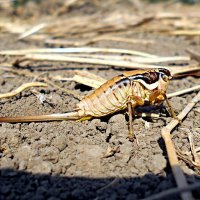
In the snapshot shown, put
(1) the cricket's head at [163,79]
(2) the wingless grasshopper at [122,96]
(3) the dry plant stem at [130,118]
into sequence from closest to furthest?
(3) the dry plant stem at [130,118]
(2) the wingless grasshopper at [122,96]
(1) the cricket's head at [163,79]

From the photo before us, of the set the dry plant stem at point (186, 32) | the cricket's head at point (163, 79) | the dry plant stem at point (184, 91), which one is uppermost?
the dry plant stem at point (186, 32)

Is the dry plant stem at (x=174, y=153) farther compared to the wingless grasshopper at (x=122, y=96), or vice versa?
the wingless grasshopper at (x=122, y=96)

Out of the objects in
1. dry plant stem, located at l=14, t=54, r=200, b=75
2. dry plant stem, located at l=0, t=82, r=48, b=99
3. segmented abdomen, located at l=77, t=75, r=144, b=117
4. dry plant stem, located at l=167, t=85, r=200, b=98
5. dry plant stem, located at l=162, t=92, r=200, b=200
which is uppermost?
dry plant stem, located at l=14, t=54, r=200, b=75

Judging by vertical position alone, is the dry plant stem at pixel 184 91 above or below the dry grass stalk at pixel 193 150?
above

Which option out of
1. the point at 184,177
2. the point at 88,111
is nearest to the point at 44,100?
the point at 88,111

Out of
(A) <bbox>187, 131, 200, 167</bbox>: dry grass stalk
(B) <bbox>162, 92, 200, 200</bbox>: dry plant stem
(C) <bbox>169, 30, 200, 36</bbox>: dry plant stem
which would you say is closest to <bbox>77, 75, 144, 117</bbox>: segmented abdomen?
(B) <bbox>162, 92, 200, 200</bbox>: dry plant stem

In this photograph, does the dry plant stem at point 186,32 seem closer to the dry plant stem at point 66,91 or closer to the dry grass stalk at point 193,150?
the dry plant stem at point 66,91

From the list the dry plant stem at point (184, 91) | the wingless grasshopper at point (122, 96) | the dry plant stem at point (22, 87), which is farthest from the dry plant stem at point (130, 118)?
the dry plant stem at point (22, 87)

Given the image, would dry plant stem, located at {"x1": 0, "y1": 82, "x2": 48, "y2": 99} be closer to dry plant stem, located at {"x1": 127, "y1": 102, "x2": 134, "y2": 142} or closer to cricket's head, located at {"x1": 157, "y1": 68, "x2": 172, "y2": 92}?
dry plant stem, located at {"x1": 127, "y1": 102, "x2": 134, "y2": 142}
